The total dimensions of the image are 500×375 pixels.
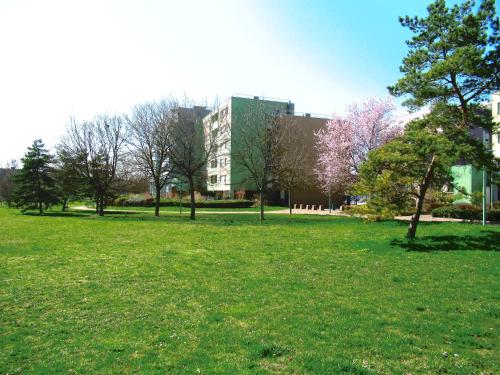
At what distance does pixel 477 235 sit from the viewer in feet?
51.1

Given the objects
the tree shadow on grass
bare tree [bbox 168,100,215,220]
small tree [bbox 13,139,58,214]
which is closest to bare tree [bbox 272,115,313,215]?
bare tree [bbox 168,100,215,220]

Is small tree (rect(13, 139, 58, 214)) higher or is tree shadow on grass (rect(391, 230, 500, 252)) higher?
small tree (rect(13, 139, 58, 214))

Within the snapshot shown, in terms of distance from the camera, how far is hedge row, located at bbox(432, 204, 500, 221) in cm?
2423

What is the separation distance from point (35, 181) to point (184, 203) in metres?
18.3

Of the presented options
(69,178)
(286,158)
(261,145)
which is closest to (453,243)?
(261,145)

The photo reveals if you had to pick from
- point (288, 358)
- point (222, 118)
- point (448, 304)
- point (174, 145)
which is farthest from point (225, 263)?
point (222, 118)

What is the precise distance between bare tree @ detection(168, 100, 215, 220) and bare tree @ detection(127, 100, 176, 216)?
924 mm

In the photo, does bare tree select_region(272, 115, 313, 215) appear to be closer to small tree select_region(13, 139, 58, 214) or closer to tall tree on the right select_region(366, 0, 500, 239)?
tall tree on the right select_region(366, 0, 500, 239)

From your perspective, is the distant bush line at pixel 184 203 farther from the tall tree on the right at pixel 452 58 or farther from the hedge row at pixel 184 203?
the tall tree on the right at pixel 452 58

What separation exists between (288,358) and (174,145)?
91.4 ft

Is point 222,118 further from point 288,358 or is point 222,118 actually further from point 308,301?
point 288,358

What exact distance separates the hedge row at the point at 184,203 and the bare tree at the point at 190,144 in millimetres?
19038

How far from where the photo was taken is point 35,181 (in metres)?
42.5

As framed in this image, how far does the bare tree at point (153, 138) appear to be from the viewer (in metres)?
32.5
